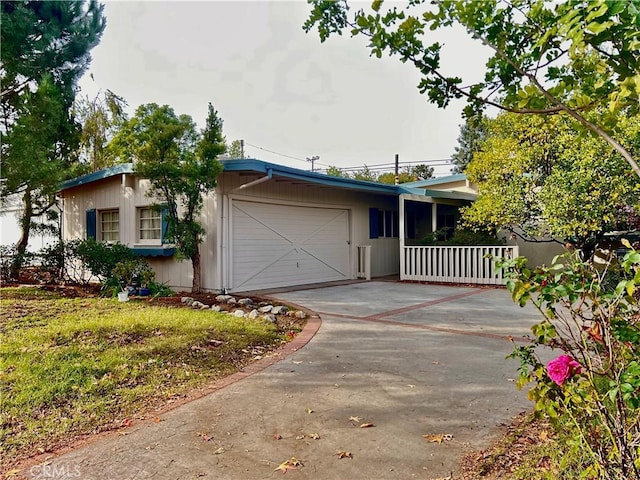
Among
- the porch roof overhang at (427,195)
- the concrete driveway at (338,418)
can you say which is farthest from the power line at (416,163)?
the concrete driveway at (338,418)

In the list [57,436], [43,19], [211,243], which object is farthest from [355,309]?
[43,19]

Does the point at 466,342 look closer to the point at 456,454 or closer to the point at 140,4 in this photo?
the point at 456,454

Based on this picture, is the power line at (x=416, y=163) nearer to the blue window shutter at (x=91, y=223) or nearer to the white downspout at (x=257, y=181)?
the blue window shutter at (x=91, y=223)

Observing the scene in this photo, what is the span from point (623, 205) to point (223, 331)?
27.9 feet

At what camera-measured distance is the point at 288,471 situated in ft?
7.52

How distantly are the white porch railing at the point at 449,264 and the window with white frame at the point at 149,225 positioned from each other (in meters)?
6.37

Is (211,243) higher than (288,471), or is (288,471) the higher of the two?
(211,243)

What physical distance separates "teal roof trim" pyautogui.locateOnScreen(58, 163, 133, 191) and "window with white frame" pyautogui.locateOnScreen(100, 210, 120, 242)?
2.86 feet

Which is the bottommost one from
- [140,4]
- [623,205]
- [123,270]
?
[123,270]

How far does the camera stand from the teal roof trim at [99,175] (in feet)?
30.6

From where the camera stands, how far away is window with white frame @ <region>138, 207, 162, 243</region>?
966 cm

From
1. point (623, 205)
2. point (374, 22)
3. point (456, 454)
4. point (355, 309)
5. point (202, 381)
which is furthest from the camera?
point (623, 205)

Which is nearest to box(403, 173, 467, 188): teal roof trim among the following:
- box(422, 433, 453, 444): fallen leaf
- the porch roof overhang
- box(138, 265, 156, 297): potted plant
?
the porch roof overhang
